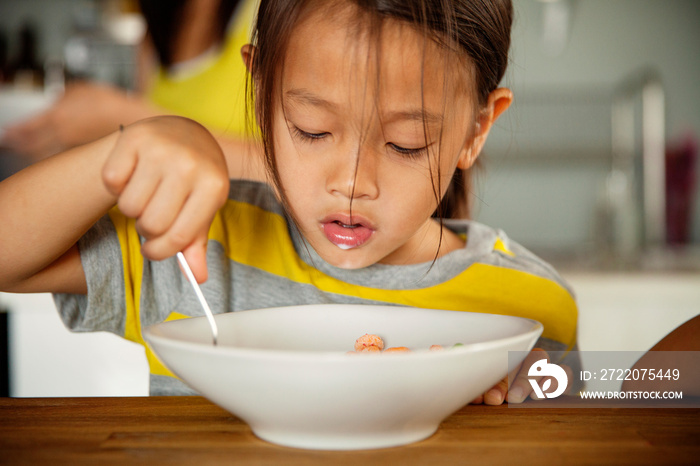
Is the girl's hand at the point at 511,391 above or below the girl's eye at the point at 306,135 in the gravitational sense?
below

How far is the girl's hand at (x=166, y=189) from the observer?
558mm

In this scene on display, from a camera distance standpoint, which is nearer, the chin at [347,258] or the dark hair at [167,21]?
the chin at [347,258]

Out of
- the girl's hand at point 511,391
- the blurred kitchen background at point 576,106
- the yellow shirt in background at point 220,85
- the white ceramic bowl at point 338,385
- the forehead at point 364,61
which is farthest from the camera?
the blurred kitchen background at point 576,106

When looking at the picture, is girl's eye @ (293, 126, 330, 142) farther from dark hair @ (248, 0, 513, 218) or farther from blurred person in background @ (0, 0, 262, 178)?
blurred person in background @ (0, 0, 262, 178)


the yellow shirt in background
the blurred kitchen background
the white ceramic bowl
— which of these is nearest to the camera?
the white ceramic bowl

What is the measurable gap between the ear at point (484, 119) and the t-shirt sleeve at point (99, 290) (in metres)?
0.53

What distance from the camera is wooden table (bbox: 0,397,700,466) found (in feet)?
1.58

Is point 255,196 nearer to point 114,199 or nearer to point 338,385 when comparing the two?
point 114,199

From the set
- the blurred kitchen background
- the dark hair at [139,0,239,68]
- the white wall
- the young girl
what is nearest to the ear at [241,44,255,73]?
the young girl

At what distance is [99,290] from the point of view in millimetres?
937

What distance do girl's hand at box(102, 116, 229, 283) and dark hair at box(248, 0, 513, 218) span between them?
0.96 ft

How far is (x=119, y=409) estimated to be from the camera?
2.03 feet

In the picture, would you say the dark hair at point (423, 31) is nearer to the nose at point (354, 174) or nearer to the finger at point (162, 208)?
the nose at point (354, 174)

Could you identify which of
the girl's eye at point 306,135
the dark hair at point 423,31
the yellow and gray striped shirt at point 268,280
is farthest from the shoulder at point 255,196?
the girl's eye at point 306,135
